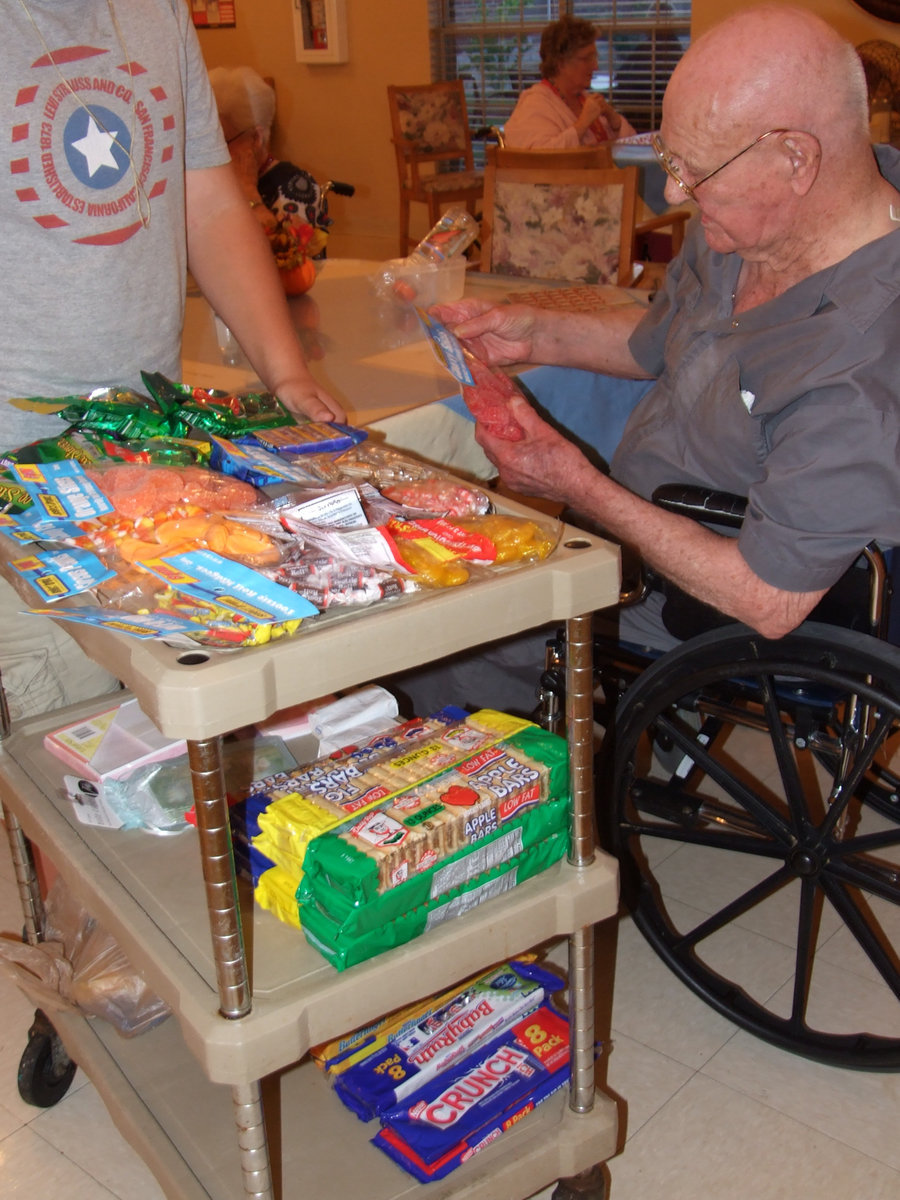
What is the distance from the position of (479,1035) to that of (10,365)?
917mm

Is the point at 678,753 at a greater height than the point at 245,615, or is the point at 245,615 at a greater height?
the point at 245,615

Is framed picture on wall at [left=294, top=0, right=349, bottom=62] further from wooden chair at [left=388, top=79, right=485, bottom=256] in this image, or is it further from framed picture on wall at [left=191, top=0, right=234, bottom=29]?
wooden chair at [left=388, top=79, right=485, bottom=256]

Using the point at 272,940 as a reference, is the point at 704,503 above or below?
above

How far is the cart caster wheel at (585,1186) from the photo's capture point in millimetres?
1271

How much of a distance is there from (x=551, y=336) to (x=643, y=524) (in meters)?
0.63

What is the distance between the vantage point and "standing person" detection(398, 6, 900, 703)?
125cm

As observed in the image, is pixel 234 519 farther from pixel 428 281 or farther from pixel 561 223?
pixel 561 223

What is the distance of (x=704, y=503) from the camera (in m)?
1.35

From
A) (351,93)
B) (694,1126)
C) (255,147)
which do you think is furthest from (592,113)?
(694,1126)

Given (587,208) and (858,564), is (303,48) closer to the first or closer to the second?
(587,208)

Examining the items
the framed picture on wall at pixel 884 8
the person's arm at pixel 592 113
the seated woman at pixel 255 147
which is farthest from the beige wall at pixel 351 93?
the seated woman at pixel 255 147

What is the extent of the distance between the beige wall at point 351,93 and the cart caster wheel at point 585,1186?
278 inches

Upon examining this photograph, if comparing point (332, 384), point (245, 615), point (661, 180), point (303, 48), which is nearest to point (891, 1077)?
point (245, 615)

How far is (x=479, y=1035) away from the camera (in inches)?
50.1
